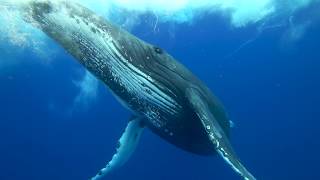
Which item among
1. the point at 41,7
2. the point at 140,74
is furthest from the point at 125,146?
the point at 41,7

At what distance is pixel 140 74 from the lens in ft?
22.5

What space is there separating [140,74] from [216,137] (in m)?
1.51

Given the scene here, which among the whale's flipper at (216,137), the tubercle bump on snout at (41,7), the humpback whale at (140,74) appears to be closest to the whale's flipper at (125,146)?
the humpback whale at (140,74)

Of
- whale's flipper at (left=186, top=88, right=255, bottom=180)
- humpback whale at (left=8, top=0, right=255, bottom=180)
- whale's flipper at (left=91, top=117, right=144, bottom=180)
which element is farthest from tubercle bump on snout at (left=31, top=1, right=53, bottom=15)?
whale's flipper at (left=91, top=117, right=144, bottom=180)

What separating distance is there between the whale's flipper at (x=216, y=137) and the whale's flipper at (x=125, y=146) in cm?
221

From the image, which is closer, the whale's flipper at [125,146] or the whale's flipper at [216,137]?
the whale's flipper at [216,137]

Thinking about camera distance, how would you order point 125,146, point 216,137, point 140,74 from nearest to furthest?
point 216,137
point 140,74
point 125,146

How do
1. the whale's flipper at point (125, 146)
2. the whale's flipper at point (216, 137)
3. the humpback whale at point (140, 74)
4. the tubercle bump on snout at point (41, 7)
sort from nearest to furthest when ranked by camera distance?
the tubercle bump on snout at point (41, 7) < the humpback whale at point (140, 74) < the whale's flipper at point (216, 137) < the whale's flipper at point (125, 146)

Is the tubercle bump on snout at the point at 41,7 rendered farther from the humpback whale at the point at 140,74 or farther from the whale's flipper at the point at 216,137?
the whale's flipper at the point at 216,137

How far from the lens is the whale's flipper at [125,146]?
9172 millimetres

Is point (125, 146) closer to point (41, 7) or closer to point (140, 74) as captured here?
point (140, 74)

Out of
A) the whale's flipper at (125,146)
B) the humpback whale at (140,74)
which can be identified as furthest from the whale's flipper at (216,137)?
the whale's flipper at (125,146)

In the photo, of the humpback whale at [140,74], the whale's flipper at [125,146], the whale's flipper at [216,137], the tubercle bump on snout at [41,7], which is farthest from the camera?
the whale's flipper at [125,146]

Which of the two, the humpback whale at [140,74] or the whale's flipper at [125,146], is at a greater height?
the humpback whale at [140,74]
